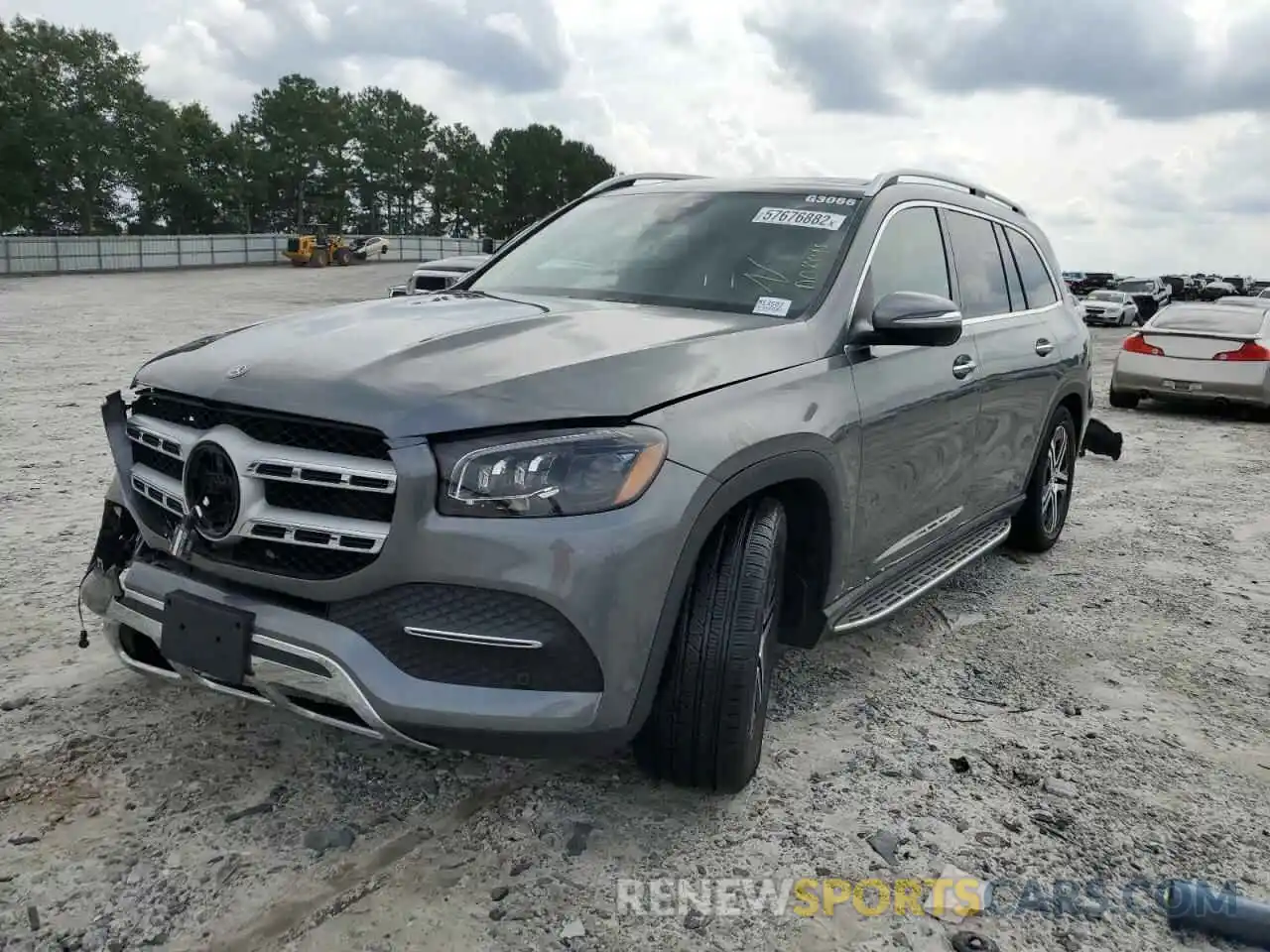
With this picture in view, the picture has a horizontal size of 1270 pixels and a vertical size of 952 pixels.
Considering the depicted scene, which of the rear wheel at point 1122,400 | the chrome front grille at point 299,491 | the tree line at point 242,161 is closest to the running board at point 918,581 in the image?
the chrome front grille at point 299,491

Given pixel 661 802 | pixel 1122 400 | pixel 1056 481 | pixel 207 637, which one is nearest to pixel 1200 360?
pixel 1122 400

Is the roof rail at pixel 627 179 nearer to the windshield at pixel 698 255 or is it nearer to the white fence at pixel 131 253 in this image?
the windshield at pixel 698 255

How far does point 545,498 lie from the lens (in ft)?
8.34

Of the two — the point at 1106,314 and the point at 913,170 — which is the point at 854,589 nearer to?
the point at 913,170

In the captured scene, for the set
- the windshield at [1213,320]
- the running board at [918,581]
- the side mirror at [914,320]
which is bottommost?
the running board at [918,581]

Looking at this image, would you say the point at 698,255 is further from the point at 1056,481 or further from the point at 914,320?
the point at 1056,481

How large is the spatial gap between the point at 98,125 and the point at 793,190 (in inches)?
2786

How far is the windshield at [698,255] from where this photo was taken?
12.0 feet

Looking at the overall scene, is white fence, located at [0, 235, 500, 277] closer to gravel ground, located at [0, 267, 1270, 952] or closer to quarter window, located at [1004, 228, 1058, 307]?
quarter window, located at [1004, 228, 1058, 307]

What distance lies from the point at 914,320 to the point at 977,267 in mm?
1572

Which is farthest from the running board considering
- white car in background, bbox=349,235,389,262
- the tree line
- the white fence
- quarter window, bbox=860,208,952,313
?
the tree line

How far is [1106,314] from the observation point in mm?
34938

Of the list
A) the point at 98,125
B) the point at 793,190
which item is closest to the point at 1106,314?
the point at 793,190

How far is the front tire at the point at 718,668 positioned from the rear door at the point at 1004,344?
1851mm
